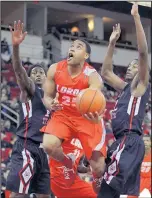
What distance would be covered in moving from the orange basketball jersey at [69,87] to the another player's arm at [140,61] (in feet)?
1.80

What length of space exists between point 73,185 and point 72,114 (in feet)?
→ 3.48

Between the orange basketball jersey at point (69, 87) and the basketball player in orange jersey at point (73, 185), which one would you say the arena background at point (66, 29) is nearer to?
the basketball player in orange jersey at point (73, 185)

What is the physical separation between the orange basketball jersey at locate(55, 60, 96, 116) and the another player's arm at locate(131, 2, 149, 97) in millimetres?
550

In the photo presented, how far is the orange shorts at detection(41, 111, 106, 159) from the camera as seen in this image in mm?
5227

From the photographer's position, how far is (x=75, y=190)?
19.6 feet

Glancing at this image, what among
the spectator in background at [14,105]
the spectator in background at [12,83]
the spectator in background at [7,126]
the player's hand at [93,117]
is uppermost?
the player's hand at [93,117]

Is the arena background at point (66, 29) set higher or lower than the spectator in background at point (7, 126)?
higher

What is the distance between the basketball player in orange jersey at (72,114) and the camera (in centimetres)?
522

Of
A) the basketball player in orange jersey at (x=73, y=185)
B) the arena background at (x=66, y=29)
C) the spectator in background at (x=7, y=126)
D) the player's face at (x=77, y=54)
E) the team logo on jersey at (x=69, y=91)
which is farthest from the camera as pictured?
the arena background at (x=66, y=29)

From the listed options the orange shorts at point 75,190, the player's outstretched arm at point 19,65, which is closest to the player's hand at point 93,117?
the player's outstretched arm at point 19,65

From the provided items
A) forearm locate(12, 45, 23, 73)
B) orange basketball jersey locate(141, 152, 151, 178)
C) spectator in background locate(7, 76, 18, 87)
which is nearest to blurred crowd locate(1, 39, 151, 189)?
spectator in background locate(7, 76, 18, 87)

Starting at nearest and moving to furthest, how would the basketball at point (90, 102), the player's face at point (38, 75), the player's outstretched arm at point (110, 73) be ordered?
the basketball at point (90, 102)
the player's outstretched arm at point (110, 73)
the player's face at point (38, 75)

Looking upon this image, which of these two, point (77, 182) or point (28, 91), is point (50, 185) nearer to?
point (77, 182)

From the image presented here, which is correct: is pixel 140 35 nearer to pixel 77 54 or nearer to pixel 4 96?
pixel 77 54
